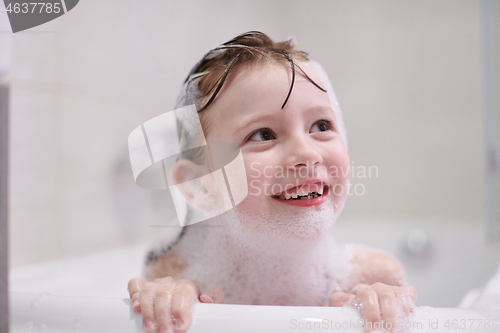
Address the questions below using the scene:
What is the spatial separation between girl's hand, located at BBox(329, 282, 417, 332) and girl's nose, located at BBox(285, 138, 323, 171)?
0.77 ft

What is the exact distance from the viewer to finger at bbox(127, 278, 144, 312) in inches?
22.3

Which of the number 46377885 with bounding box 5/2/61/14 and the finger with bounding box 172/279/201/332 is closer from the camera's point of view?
the finger with bounding box 172/279/201/332

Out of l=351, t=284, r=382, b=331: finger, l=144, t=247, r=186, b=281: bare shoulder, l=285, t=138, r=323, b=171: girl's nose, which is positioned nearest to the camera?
l=351, t=284, r=382, b=331: finger

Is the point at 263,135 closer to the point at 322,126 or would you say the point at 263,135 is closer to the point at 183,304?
the point at 322,126

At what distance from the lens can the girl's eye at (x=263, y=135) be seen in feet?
2.33

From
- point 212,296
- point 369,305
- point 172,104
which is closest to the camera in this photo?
point 369,305

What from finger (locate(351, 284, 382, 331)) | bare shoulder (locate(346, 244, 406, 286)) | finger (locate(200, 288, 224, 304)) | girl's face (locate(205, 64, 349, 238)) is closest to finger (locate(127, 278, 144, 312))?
finger (locate(200, 288, 224, 304))

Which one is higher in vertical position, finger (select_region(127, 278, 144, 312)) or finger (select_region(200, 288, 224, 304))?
finger (select_region(127, 278, 144, 312))

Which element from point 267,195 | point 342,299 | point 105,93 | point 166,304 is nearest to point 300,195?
Answer: point 267,195

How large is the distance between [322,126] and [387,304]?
0.37m

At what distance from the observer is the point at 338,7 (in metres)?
1.19

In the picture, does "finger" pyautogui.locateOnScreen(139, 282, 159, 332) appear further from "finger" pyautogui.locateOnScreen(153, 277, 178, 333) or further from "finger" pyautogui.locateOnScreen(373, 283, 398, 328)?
"finger" pyautogui.locateOnScreen(373, 283, 398, 328)

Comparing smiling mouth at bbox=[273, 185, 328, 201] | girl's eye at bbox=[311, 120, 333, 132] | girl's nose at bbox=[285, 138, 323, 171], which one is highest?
girl's eye at bbox=[311, 120, 333, 132]

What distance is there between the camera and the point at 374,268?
33.5 inches
